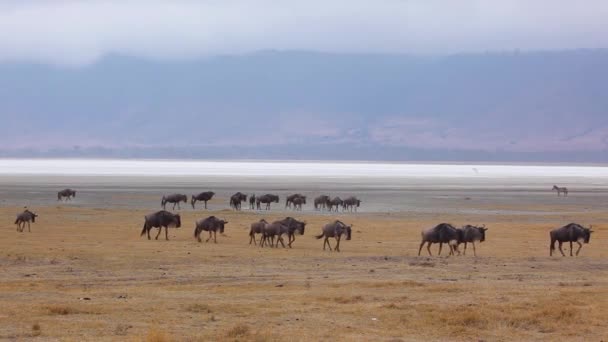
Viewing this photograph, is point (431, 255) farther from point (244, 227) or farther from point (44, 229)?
point (44, 229)

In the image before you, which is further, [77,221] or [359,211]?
[359,211]

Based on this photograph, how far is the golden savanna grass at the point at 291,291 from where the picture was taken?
17047mm

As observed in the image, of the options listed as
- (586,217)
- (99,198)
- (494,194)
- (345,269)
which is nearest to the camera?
(345,269)

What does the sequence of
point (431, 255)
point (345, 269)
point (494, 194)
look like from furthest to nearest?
1. point (494, 194)
2. point (431, 255)
3. point (345, 269)

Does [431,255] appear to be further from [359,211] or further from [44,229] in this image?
[359,211]

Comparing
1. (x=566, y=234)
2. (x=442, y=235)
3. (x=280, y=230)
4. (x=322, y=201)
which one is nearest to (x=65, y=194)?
(x=322, y=201)

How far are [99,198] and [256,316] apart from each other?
46.0 metres

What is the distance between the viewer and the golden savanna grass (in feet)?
55.9

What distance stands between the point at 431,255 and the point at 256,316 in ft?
38.1

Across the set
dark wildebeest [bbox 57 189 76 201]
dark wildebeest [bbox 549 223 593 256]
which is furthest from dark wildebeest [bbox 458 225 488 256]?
dark wildebeest [bbox 57 189 76 201]

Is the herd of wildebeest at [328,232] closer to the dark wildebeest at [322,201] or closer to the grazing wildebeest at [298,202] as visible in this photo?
the grazing wildebeest at [298,202]

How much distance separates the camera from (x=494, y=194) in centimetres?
7494

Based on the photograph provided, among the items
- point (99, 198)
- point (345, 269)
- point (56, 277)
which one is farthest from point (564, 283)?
point (99, 198)

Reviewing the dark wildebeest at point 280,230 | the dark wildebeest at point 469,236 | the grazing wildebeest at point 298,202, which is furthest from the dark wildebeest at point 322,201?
the dark wildebeest at point 469,236
